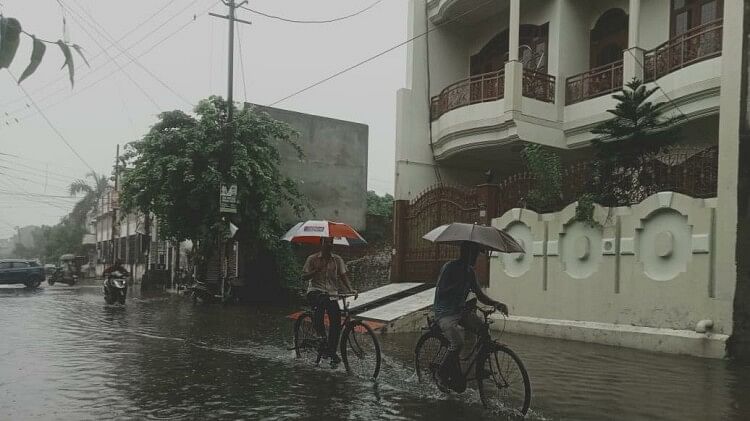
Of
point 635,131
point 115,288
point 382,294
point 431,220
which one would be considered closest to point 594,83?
point 635,131

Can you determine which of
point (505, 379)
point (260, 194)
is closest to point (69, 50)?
point (505, 379)

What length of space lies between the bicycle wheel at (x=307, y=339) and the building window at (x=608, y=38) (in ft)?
39.6

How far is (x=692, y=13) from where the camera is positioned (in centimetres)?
1441

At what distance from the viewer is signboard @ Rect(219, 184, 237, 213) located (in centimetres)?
1788

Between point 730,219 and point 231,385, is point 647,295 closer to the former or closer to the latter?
point 730,219

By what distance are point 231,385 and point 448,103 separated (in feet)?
41.2

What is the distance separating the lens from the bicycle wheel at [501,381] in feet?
19.1

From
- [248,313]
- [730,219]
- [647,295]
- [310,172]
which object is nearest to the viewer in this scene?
[730,219]

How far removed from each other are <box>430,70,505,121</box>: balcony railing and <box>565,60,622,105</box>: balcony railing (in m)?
1.85

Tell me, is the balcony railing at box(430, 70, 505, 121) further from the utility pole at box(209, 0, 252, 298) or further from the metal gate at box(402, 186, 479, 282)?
the utility pole at box(209, 0, 252, 298)

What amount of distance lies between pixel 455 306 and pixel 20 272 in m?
31.7

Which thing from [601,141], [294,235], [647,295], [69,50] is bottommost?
[647,295]

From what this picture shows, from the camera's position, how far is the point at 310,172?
2480 cm

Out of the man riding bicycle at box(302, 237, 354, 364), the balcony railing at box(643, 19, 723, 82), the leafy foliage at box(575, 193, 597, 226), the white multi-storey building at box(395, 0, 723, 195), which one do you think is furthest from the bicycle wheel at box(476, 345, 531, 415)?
the balcony railing at box(643, 19, 723, 82)
